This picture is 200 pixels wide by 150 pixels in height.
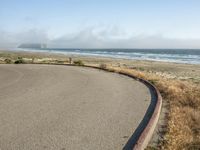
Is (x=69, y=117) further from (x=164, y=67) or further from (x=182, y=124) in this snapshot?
(x=164, y=67)

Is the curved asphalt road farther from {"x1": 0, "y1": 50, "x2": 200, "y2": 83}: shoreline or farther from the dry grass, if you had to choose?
{"x1": 0, "y1": 50, "x2": 200, "y2": 83}: shoreline

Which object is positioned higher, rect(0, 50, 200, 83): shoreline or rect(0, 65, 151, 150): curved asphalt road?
rect(0, 65, 151, 150): curved asphalt road

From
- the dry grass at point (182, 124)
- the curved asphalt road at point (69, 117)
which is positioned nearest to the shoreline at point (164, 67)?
the dry grass at point (182, 124)

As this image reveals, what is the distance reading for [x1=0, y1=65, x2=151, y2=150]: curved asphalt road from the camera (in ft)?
20.7

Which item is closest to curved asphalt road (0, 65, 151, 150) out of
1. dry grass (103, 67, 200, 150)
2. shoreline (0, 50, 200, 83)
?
dry grass (103, 67, 200, 150)

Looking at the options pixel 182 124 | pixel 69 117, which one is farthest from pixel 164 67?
pixel 69 117

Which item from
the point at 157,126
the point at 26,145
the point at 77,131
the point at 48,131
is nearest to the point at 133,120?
the point at 157,126

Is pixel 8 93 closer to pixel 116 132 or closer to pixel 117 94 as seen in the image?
pixel 117 94

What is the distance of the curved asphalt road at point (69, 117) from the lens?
6.31 meters

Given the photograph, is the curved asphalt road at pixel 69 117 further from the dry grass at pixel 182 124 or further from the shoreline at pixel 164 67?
the shoreline at pixel 164 67

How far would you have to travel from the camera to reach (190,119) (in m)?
8.61

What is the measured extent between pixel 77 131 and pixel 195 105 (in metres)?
5.46

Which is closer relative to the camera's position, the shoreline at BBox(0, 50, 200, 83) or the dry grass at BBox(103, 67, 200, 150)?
the dry grass at BBox(103, 67, 200, 150)

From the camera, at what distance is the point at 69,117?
8.49m
